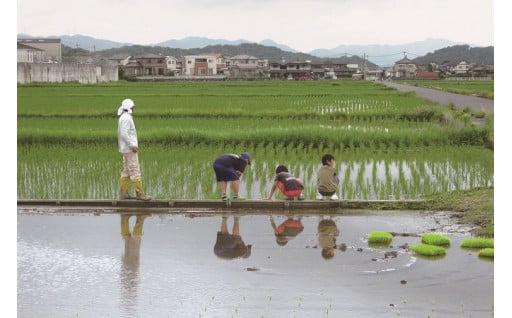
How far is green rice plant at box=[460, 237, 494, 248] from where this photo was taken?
682 cm

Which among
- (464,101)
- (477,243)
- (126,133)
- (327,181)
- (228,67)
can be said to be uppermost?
(228,67)

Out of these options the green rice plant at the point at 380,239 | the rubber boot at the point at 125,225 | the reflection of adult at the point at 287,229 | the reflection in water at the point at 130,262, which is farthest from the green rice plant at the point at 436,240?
the rubber boot at the point at 125,225

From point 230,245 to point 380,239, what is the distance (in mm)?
1472

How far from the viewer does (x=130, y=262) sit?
645 cm

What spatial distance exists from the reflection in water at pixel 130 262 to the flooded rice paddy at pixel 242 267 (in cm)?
1

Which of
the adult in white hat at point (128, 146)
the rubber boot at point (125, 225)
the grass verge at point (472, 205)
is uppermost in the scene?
the adult in white hat at point (128, 146)

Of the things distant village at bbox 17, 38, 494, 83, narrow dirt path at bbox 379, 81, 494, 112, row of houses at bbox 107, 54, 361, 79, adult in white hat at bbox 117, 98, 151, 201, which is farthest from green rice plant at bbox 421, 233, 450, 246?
row of houses at bbox 107, 54, 361, 79

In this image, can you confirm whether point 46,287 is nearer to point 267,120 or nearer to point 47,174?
point 47,174

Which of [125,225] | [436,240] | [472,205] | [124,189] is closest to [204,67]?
[124,189]

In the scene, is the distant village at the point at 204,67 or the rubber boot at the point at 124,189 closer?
the rubber boot at the point at 124,189

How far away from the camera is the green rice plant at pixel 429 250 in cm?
656

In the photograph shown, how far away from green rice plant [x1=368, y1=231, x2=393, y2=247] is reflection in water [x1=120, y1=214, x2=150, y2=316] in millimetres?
2263

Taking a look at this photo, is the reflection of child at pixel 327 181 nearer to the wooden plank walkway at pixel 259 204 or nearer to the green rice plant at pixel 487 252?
the wooden plank walkway at pixel 259 204

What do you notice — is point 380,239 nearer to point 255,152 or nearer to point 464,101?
point 255,152
